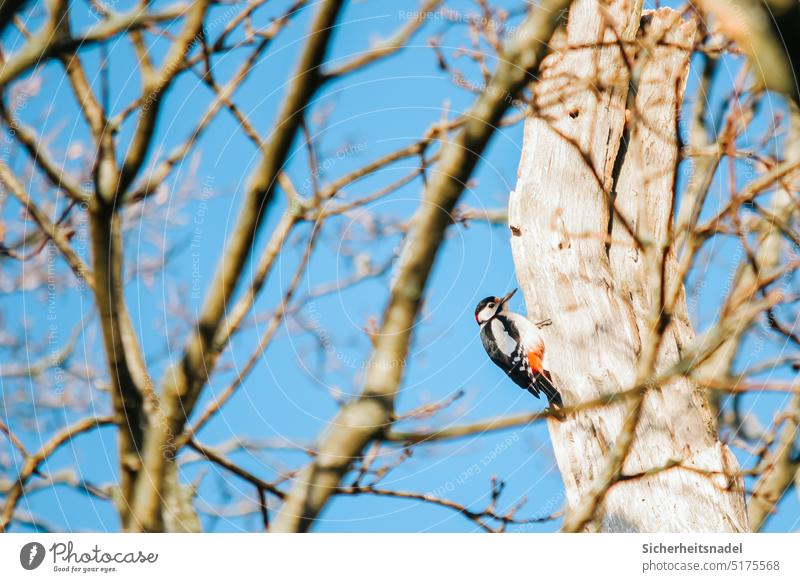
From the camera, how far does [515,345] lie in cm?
155

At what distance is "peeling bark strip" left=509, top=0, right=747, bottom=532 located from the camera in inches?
51.8

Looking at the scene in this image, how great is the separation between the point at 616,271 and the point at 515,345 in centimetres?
27

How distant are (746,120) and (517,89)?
1.93 feet

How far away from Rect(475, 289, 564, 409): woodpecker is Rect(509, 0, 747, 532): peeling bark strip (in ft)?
0.12

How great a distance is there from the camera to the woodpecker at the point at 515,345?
1.51 metres

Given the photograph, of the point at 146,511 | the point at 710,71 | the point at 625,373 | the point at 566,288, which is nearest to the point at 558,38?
the point at 710,71

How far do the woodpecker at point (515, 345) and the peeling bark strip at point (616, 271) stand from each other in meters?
0.04
